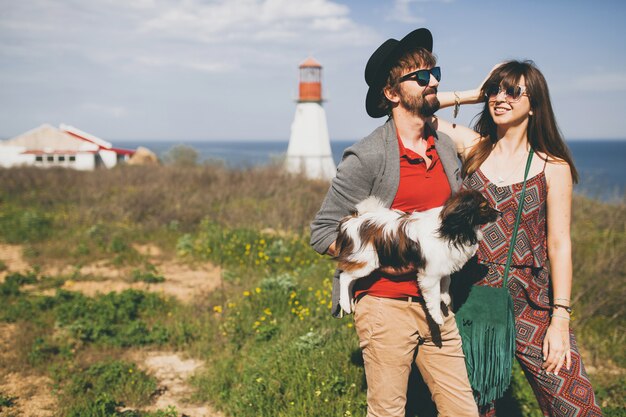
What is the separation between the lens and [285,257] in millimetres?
8469

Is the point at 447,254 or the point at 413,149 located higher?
the point at 413,149

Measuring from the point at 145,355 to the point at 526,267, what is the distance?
459 centimetres

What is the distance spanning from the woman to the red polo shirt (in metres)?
Result: 0.39

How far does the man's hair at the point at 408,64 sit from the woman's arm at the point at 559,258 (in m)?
0.99

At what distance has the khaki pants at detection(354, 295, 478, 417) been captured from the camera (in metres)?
2.69

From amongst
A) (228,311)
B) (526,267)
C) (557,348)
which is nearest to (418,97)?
(526,267)

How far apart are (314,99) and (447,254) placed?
29.0 metres

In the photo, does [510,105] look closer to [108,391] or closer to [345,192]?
[345,192]

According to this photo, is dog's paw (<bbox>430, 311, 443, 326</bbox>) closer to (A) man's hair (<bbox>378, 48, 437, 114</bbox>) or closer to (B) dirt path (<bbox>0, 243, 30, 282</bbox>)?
(A) man's hair (<bbox>378, 48, 437, 114</bbox>)

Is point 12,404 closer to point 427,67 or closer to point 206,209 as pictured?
point 427,67

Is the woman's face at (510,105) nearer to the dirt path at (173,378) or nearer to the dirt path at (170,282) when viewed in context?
the dirt path at (173,378)

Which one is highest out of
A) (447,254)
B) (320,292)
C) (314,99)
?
(314,99)

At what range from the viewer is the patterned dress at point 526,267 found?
2.91 metres

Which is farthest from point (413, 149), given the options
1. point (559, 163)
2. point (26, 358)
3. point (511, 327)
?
point (26, 358)
